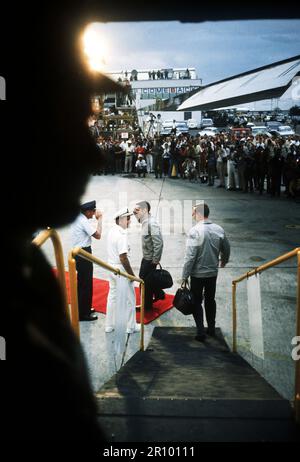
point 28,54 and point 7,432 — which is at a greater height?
point 28,54

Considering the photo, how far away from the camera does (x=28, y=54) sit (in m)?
1.21

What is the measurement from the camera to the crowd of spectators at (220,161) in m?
15.4

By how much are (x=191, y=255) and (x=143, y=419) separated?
284 centimetres

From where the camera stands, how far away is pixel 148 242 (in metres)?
6.12

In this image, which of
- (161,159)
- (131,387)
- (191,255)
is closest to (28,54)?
(131,387)

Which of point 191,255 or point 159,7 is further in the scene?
point 191,255

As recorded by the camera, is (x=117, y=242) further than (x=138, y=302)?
No

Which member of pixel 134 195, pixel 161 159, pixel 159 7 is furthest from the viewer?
pixel 161 159

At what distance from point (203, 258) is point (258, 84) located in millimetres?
5490

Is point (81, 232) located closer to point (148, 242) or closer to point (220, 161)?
point (148, 242)

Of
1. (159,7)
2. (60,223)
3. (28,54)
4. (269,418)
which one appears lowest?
(269,418)

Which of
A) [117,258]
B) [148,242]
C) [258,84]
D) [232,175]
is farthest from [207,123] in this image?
[117,258]

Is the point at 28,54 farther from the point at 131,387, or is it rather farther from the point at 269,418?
the point at 131,387
